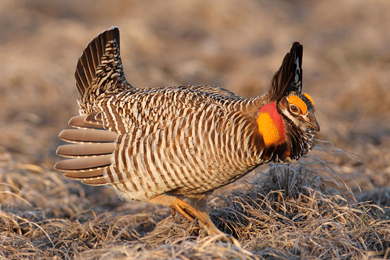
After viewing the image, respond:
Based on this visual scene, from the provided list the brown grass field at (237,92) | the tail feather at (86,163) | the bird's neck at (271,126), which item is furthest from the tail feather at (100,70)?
the bird's neck at (271,126)

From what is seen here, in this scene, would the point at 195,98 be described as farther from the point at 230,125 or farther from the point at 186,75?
the point at 186,75

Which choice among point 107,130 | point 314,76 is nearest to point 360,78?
point 314,76

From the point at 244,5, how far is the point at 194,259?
12.3 m

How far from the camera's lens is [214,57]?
411 inches

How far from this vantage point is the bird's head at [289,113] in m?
3.19

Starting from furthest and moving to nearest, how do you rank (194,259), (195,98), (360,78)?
(360,78)
(195,98)
(194,259)

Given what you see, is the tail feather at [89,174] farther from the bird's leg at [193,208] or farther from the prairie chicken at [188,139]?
the bird's leg at [193,208]

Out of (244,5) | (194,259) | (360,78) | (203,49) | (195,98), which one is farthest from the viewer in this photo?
(244,5)

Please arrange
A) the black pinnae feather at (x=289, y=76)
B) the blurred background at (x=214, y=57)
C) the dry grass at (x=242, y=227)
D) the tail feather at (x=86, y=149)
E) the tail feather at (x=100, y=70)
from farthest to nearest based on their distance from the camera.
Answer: the blurred background at (x=214, y=57) < the tail feather at (x=100, y=70) < the tail feather at (x=86, y=149) < the black pinnae feather at (x=289, y=76) < the dry grass at (x=242, y=227)

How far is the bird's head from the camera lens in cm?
319

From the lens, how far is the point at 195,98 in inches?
133

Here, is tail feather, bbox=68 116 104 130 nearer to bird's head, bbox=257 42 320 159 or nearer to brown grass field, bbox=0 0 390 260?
Result: brown grass field, bbox=0 0 390 260

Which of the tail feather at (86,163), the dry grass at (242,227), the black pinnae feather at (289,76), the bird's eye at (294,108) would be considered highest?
the black pinnae feather at (289,76)

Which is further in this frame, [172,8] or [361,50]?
[172,8]
